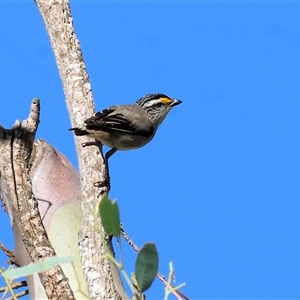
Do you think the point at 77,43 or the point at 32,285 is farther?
the point at 77,43

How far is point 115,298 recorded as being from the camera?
226 cm

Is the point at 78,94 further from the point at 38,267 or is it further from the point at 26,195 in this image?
the point at 38,267

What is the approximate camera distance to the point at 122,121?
11.8 feet

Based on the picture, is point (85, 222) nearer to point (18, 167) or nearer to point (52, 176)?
point (18, 167)

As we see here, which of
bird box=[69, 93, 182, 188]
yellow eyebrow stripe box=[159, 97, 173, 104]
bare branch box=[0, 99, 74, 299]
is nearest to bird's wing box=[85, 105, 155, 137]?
bird box=[69, 93, 182, 188]

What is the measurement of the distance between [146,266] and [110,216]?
3.1 inches

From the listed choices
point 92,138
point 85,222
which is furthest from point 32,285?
point 92,138

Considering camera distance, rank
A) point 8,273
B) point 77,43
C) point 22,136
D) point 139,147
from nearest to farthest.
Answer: point 8,273 → point 22,136 → point 77,43 → point 139,147

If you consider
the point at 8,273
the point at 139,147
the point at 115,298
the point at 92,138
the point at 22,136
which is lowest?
the point at 8,273

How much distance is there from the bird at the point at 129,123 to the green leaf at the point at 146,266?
2.26 metres

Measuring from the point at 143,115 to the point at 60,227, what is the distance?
3.95 ft

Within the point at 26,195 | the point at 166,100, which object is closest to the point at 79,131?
the point at 26,195

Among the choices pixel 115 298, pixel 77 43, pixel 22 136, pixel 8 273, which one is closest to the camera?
pixel 8 273

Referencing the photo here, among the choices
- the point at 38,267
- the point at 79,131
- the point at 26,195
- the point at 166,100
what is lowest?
the point at 38,267
